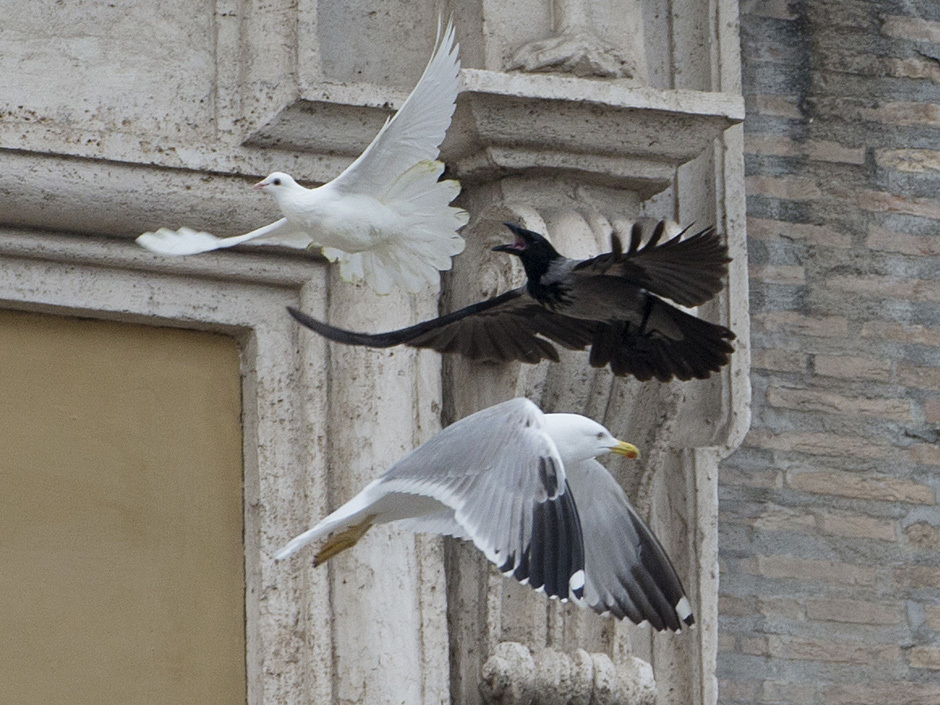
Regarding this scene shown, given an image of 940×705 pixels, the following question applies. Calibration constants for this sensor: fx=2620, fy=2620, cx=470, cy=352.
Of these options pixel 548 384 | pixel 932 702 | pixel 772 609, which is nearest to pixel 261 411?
pixel 548 384

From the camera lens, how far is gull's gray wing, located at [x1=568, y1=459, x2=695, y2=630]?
11.4 feet

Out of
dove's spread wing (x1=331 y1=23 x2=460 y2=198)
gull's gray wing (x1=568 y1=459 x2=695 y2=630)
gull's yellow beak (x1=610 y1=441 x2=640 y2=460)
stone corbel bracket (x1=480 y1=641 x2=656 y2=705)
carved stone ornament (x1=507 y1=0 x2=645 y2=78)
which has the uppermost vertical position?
carved stone ornament (x1=507 y1=0 x2=645 y2=78)

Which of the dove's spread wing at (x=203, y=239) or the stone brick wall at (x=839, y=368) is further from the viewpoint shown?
the stone brick wall at (x=839, y=368)

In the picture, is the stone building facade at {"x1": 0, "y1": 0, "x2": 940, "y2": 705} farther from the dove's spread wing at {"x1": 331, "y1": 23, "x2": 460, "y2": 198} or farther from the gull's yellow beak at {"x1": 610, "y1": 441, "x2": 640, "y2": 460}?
the dove's spread wing at {"x1": 331, "y1": 23, "x2": 460, "y2": 198}

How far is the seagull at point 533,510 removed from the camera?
3.14 m

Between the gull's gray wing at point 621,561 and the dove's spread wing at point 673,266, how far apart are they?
1.18ft

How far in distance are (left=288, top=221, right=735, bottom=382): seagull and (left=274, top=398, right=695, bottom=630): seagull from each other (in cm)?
15

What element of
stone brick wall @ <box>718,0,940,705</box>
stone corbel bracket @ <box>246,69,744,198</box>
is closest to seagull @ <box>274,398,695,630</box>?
stone corbel bracket @ <box>246,69,744,198</box>

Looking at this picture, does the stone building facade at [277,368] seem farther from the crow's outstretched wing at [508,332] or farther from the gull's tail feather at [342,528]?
the gull's tail feather at [342,528]

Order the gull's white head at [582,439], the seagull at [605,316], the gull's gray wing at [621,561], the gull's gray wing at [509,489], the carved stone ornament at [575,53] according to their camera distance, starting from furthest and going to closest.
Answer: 1. the carved stone ornament at [575,53]
2. the gull's gray wing at [621,561]
3. the gull's white head at [582,439]
4. the seagull at [605,316]
5. the gull's gray wing at [509,489]

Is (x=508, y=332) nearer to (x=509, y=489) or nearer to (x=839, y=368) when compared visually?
(x=509, y=489)

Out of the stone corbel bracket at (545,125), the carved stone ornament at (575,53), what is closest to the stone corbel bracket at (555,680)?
the stone corbel bracket at (545,125)

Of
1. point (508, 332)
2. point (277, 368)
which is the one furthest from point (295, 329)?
point (508, 332)

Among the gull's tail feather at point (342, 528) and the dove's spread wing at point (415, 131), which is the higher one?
the dove's spread wing at point (415, 131)
